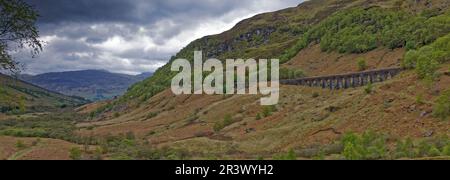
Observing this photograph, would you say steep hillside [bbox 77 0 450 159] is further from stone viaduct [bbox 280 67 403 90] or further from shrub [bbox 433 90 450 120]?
stone viaduct [bbox 280 67 403 90]

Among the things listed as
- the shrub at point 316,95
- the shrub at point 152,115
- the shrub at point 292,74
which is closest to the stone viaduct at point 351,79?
the shrub at point 316,95

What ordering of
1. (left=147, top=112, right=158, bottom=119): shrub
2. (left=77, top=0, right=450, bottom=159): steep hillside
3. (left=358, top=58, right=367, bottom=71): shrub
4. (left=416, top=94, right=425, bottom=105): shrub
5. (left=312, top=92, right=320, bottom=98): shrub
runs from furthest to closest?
1. (left=147, top=112, right=158, bottom=119): shrub
2. (left=358, top=58, right=367, bottom=71): shrub
3. (left=312, top=92, right=320, bottom=98): shrub
4. (left=416, top=94, right=425, bottom=105): shrub
5. (left=77, top=0, right=450, bottom=159): steep hillside

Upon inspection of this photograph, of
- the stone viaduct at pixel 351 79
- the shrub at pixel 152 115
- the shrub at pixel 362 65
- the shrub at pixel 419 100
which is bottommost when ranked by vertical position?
the shrub at pixel 152 115

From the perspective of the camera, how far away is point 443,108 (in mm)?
38906

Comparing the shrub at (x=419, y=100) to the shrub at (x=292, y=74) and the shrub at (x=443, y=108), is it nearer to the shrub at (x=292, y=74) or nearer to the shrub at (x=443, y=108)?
the shrub at (x=443, y=108)

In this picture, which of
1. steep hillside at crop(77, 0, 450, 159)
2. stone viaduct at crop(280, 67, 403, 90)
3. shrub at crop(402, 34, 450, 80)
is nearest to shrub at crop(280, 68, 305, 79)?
steep hillside at crop(77, 0, 450, 159)

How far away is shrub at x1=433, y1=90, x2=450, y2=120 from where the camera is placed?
3862 centimetres

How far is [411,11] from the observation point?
109 meters

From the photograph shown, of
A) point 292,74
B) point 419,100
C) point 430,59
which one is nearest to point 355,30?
point 292,74

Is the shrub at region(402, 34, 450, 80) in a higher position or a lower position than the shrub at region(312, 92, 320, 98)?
higher

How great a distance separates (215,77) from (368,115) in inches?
2754

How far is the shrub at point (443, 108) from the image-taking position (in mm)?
38625

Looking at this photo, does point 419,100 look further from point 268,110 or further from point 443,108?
point 268,110
